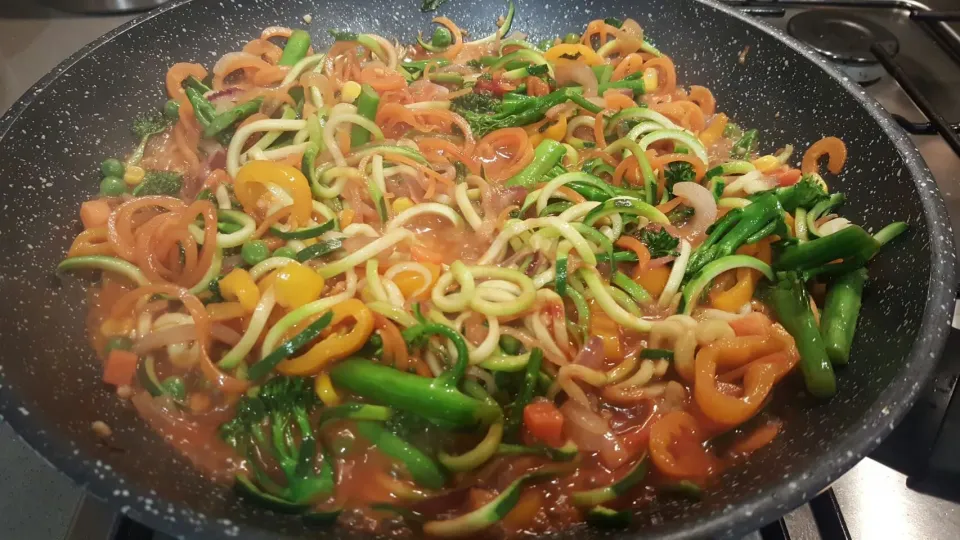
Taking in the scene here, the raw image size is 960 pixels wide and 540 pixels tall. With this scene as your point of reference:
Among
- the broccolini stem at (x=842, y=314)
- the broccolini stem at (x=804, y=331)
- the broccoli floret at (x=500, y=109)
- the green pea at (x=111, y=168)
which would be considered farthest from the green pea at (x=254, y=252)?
the broccolini stem at (x=842, y=314)

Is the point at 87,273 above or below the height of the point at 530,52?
below

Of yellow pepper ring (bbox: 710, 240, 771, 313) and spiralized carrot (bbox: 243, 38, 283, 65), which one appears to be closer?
yellow pepper ring (bbox: 710, 240, 771, 313)

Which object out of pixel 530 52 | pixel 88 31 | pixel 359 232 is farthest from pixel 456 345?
pixel 88 31

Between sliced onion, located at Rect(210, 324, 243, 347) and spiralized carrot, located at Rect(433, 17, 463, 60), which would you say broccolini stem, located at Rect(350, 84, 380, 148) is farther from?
sliced onion, located at Rect(210, 324, 243, 347)

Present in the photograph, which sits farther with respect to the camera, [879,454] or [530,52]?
[530,52]

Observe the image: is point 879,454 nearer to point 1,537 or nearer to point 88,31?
point 1,537

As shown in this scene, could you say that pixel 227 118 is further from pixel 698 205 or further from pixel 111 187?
pixel 698 205

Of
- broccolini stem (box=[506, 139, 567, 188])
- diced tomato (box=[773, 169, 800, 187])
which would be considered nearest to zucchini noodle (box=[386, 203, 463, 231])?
broccolini stem (box=[506, 139, 567, 188])
